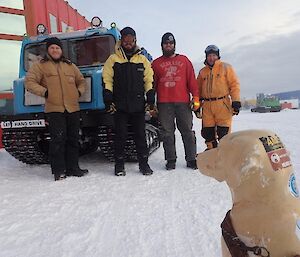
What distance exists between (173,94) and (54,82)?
1.62 m

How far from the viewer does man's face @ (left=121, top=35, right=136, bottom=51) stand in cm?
463

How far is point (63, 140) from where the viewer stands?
4770mm

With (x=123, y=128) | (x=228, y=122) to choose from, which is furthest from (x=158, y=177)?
(x=228, y=122)

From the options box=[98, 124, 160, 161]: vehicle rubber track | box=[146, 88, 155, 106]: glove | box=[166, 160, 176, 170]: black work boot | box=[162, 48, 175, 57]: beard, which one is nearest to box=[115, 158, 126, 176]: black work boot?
box=[98, 124, 160, 161]: vehicle rubber track

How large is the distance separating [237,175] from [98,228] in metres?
1.77

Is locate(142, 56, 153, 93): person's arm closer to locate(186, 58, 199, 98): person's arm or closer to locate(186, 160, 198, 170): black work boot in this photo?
locate(186, 58, 199, 98): person's arm

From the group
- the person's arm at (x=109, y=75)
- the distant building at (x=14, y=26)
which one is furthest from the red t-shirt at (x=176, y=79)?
the distant building at (x=14, y=26)

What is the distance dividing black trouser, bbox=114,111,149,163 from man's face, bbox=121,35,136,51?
0.86m

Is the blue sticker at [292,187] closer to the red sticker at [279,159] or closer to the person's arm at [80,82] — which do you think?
the red sticker at [279,159]

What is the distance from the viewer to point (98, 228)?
292 centimetres

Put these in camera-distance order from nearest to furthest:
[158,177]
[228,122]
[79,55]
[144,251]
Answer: [144,251] → [158,177] → [228,122] → [79,55]

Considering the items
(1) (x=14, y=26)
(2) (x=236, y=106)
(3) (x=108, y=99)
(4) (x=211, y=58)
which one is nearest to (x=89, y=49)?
(3) (x=108, y=99)

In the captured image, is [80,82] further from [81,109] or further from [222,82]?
[222,82]

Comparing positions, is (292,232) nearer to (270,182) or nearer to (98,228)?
(270,182)
